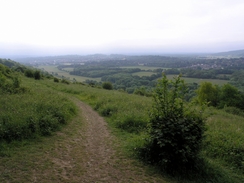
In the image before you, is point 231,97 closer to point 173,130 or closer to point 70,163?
A: point 173,130

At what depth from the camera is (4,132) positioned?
6922 mm

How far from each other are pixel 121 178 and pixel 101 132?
4.46 meters

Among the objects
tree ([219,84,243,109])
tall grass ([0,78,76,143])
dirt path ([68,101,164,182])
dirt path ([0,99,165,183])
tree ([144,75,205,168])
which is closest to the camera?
dirt path ([0,99,165,183])

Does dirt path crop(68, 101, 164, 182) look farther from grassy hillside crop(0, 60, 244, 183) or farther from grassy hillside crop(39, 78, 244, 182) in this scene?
grassy hillside crop(39, 78, 244, 182)

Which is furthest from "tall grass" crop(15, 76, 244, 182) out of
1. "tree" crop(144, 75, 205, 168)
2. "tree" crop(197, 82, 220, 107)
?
"tree" crop(197, 82, 220, 107)

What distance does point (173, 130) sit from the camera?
617 cm

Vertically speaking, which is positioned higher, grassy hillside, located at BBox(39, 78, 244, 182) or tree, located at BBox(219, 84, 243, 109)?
grassy hillside, located at BBox(39, 78, 244, 182)

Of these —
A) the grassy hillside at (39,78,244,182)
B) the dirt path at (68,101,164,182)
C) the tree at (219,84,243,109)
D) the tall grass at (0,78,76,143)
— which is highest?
the tall grass at (0,78,76,143)

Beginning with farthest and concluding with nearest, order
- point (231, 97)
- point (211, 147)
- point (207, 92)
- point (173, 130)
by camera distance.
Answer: point (207, 92) → point (231, 97) → point (211, 147) → point (173, 130)

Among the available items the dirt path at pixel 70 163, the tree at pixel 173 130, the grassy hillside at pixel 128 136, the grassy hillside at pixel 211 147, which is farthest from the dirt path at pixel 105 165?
the tree at pixel 173 130

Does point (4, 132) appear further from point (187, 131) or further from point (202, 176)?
point (202, 176)

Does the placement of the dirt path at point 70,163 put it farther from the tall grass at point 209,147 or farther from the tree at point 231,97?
the tree at point 231,97

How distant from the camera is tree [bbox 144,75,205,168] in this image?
20.0ft

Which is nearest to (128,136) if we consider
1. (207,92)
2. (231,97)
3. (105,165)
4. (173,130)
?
(105,165)
